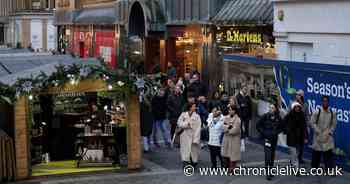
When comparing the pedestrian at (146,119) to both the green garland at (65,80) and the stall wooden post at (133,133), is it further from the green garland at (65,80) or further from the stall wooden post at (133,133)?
the green garland at (65,80)

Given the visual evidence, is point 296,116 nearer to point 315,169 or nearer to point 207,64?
point 315,169

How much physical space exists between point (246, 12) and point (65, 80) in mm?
12679

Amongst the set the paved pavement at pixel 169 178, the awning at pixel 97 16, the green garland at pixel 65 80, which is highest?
the awning at pixel 97 16

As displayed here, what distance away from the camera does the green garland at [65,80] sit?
14.2 m

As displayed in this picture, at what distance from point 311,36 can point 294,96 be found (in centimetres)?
303

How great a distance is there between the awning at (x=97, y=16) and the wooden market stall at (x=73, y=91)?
23928 mm

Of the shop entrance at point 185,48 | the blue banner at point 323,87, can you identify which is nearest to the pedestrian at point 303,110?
the blue banner at point 323,87

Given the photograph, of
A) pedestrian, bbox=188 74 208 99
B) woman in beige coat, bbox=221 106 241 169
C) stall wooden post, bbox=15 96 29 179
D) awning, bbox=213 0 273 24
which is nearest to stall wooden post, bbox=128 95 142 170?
woman in beige coat, bbox=221 106 241 169

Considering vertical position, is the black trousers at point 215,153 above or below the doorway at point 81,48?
below

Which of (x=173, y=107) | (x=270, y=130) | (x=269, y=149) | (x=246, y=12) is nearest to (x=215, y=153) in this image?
(x=269, y=149)

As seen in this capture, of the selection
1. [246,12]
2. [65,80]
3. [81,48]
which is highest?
[246,12]

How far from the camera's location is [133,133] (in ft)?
50.8

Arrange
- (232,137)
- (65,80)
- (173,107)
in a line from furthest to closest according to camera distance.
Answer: (173,107), (65,80), (232,137)

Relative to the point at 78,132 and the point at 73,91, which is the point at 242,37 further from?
the point at 73,91
